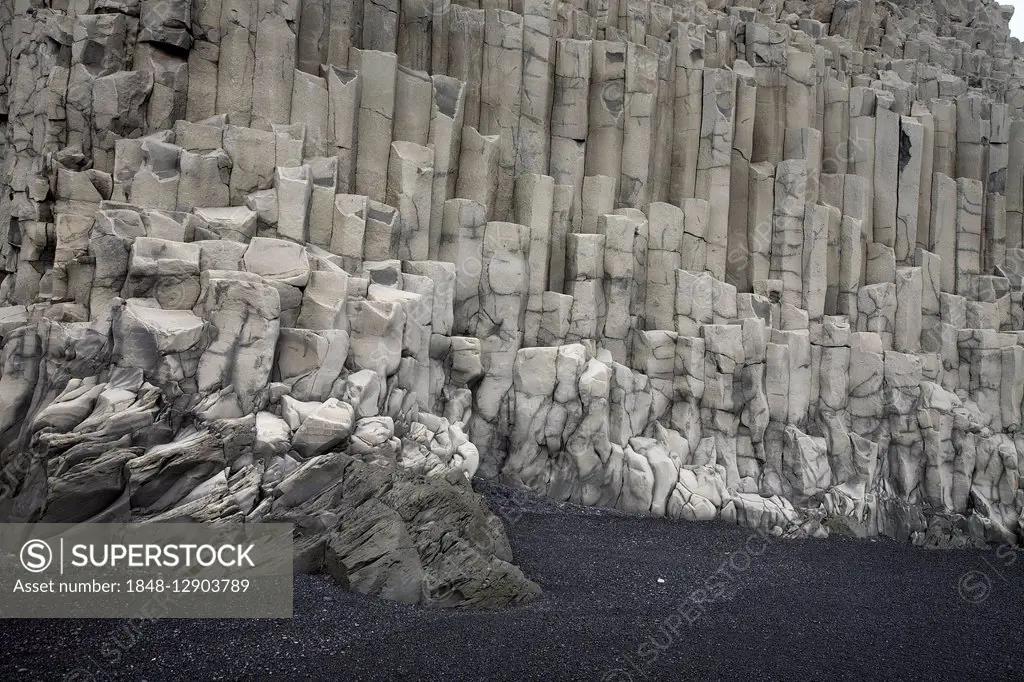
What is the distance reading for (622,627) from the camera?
29.2 feet

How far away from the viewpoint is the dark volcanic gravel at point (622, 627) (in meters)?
7.37

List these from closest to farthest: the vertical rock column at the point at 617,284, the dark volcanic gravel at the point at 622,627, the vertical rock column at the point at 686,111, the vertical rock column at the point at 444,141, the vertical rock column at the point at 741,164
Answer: the dark volcanic gravel at the point at 622,627 → the vertical rock column at the point at 444,141 → the vertical rock column at the point at 617,284 → the vertical rock column at the point at 686,111 → the vertical rock column at the point at 741,164

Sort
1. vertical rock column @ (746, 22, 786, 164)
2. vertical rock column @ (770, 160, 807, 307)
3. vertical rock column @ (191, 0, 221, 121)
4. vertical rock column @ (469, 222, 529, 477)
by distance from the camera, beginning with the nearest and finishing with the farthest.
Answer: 1. vertical rock column @ (191, 0, 221, 121)
2. vertical rock column @ (469, 222, 529, 477)
3. vertical rock column @ (770, 160, 807, 307)
4. vertical rock column @ (746, 22, 786, 164)

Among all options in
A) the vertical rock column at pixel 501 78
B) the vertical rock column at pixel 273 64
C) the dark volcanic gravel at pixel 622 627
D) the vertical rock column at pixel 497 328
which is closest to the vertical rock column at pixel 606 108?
the vertical rock column at pixel 501 78

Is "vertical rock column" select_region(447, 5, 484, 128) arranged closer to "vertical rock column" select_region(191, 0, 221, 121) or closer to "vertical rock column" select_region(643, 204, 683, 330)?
"vertical rock column" select_region(643, 204, 683, 330)

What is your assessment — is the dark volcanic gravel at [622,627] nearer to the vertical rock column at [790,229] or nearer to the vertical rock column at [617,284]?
the vertical rock column at [617,284]

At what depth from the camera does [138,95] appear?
43.9 feet


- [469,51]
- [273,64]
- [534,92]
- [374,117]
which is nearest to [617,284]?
[534,92]

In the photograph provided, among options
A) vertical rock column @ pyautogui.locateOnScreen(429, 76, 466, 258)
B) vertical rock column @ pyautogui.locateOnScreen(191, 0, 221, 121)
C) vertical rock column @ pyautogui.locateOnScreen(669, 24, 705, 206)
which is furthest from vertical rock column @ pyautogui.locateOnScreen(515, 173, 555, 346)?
vertical rock column @ pyautogui.locateOnScreen(191, 0, 221, 121)

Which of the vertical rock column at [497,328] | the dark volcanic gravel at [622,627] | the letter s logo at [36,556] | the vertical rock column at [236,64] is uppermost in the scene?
the vertical rock column at [236,64]

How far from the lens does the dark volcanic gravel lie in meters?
7.37

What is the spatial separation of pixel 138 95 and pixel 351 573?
29.9ft

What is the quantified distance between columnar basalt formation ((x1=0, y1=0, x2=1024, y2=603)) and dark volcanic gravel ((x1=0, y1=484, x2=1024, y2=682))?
0.86 m

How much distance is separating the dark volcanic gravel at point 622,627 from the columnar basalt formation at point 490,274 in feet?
2.82
